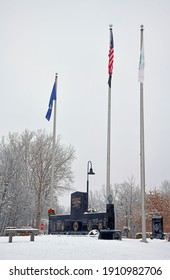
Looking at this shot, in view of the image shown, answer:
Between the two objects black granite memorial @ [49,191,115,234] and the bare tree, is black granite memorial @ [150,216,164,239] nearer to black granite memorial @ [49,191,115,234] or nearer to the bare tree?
black granite memorial @ [49,191,115,234]

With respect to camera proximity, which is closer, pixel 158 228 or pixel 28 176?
pixel 158 228

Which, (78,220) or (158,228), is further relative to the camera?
(158,228)

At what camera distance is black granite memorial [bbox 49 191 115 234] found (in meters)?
20.3

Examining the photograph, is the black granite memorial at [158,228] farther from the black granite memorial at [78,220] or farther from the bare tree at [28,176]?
the bare tree at [28,176]

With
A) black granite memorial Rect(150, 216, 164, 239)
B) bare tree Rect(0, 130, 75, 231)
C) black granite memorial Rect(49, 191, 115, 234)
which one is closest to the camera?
black granite memorial Rect(49, 191, 115, 234)

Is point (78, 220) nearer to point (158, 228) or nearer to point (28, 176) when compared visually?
point (158, 228)

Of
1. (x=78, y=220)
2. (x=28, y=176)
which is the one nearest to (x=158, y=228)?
(x=78, y=220)

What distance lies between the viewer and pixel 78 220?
22.1 metres

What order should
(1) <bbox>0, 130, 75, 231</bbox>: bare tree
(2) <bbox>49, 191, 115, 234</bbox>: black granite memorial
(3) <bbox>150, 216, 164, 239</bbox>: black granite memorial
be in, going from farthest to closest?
(1) <bbox>0, 130, 75, 231</bbox>: bare tree, (3) <bbox>150, 216, 164, 239</bbox>: black granite memorial, (2) <bbox>49, 191, 115, 234</bbox>: black granite memorial

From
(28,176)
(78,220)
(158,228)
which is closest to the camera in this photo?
(78,220)

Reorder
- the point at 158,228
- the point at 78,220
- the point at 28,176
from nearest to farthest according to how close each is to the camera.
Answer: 1. the point at 78,220
2. the point at 158,228
3. the point at 28,176

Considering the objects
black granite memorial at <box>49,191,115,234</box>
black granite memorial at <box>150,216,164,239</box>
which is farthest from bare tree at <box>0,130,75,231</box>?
black granite memorial at <box>150,216,164,239</box>

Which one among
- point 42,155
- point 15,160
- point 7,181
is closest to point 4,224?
point 7,181

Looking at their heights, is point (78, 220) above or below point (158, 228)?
above
